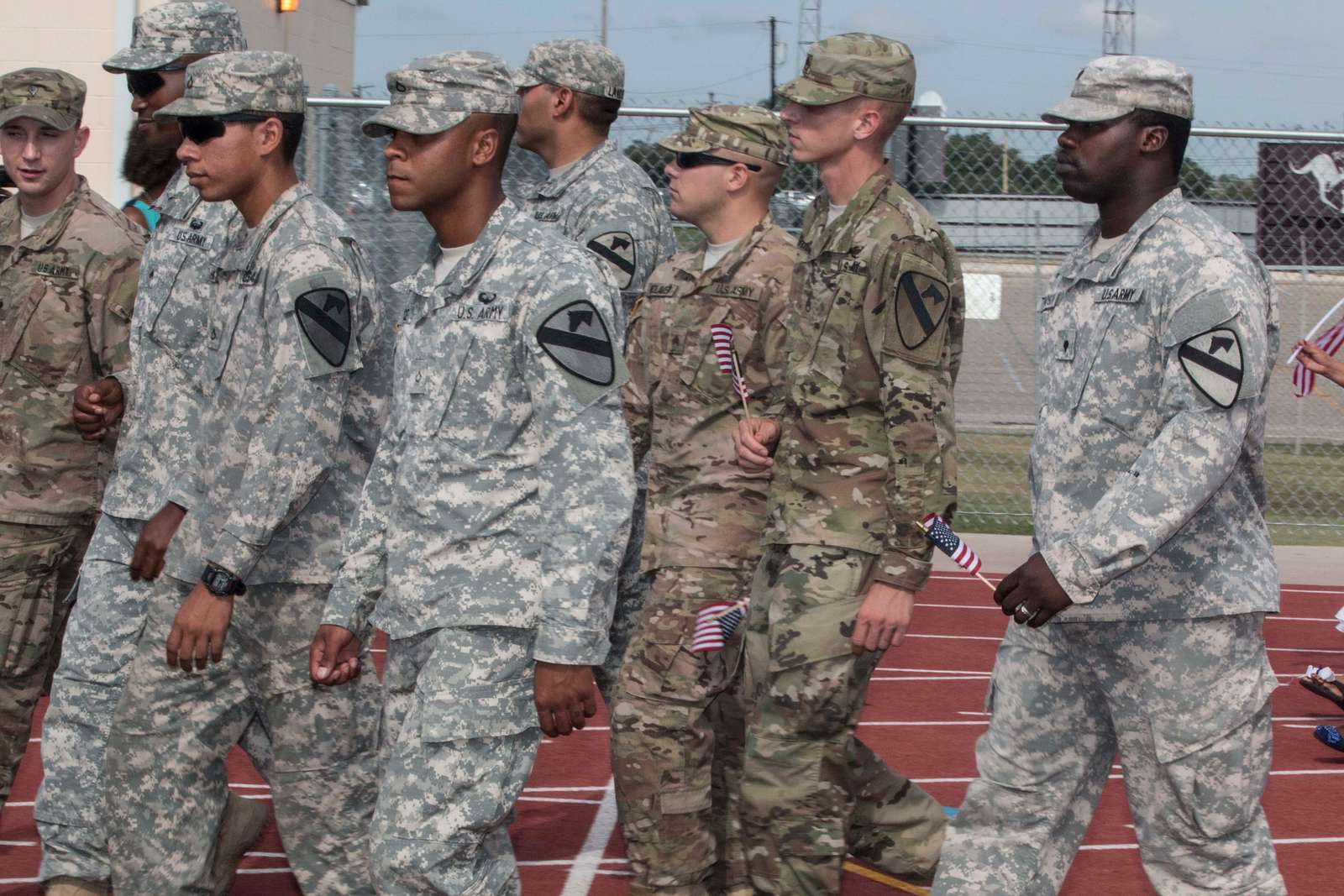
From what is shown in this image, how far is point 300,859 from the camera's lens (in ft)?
14.0

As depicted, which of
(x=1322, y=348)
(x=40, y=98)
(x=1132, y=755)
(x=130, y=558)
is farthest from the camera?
(x=1322, y=348)

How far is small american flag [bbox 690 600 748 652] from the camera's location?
185 inches

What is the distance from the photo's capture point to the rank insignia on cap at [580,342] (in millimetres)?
3527

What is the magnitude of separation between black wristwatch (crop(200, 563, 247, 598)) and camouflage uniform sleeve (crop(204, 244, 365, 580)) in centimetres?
2

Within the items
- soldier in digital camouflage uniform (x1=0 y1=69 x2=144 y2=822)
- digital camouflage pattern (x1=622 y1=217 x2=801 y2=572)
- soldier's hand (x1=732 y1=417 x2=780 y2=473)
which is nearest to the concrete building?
soldier in digital camouflage uniform (x1=0 y1=69 x2=144 y2=822)

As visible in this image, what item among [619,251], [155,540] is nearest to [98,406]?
[155,540]

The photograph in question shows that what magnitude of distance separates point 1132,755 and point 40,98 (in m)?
3.55

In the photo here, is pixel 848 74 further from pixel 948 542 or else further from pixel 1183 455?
pixel 1183 455

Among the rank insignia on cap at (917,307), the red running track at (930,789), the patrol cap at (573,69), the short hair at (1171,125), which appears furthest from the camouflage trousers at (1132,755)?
the patrol cap at (573,69)

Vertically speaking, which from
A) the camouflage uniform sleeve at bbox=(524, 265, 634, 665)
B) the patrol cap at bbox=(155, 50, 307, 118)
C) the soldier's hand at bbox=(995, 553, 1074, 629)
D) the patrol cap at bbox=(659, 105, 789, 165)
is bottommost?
the soldier's hand at bbox=(995, 553, 1074, 629)

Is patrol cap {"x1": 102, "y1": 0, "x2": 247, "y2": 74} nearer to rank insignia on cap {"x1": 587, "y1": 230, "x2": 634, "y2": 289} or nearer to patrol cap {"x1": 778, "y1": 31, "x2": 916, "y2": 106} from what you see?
rank insignia on cap {"x1": 587, "y1": 230, "x2": 634, "y2": 289}

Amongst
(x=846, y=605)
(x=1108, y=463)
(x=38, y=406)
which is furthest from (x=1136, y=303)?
(x=38, y=406)

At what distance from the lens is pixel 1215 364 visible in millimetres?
3594

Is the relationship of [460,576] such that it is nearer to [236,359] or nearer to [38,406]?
[236,359]
